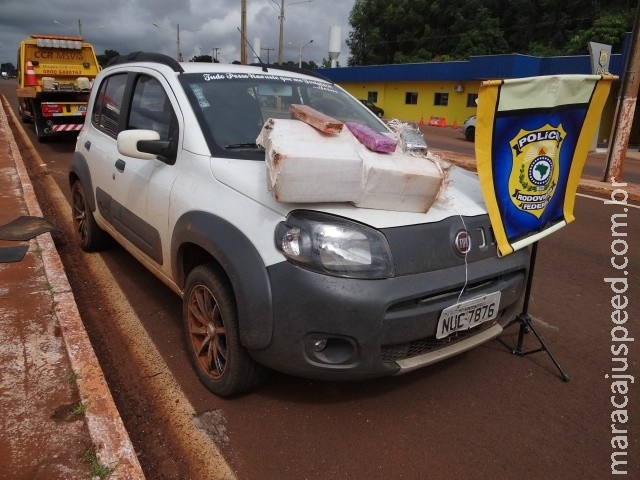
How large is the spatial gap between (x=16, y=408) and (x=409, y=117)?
36345 mm

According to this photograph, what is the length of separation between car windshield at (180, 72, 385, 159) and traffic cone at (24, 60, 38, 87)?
1215 centimetres

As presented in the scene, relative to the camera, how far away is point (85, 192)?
15.2 feet

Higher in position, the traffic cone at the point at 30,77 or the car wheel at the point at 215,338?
the traffic cone at the point at 30,77

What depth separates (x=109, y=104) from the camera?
4.36 meters

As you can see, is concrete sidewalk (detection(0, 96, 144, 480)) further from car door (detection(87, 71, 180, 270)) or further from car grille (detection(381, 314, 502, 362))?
car grille (detection(381, 314, 502, 362))

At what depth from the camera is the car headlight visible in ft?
7.55

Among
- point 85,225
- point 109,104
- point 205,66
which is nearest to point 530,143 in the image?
point 205,66

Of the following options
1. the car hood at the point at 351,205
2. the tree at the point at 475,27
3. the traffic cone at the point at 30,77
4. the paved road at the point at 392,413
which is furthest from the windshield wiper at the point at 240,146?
the tree at the point at 475,27

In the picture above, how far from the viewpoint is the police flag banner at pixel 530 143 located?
2.60m

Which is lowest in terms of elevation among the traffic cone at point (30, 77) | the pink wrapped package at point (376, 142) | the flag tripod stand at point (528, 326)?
the flag tripod stand at point (528, 326)

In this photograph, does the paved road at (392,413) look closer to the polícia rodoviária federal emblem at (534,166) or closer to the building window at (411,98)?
the polícia rodoviária federal emblem at (534,166)

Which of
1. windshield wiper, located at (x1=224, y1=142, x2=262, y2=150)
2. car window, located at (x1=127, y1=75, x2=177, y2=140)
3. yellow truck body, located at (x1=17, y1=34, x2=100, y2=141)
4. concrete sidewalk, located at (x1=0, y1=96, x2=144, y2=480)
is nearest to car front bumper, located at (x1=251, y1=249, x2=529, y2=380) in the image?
concrete sidewalk, located at (x1=0, y1=96, x2=144, y2=480)

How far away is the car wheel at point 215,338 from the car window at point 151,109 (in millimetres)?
1034

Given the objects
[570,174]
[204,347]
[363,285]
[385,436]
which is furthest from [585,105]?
[204,347]
